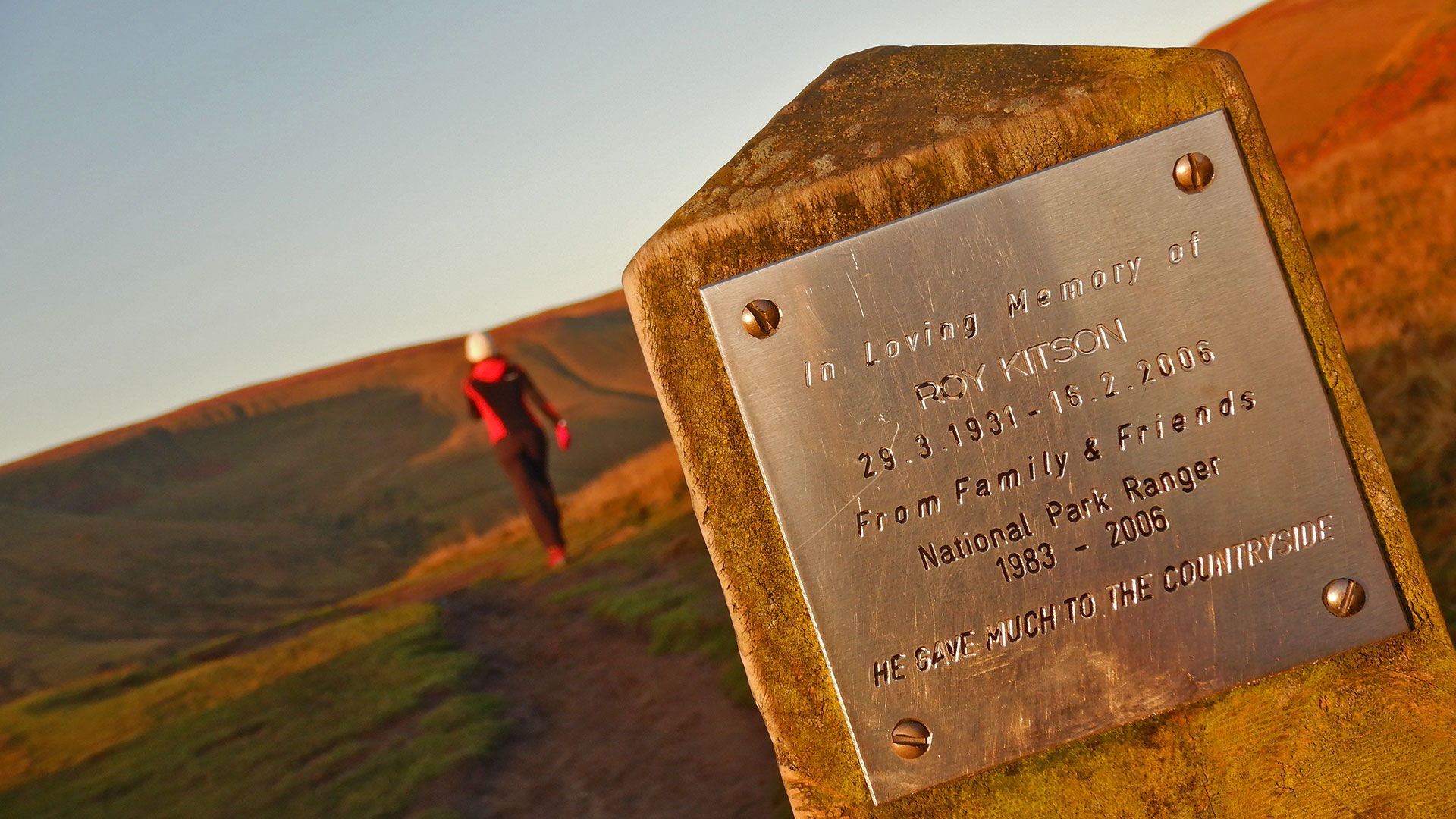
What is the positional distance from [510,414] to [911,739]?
21.4 ft

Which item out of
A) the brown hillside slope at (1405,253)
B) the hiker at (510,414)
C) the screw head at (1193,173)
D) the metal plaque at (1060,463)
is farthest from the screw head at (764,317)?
the hiker at (510,414)

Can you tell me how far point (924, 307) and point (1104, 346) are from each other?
1.19 ft

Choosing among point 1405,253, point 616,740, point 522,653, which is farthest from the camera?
point 522,653

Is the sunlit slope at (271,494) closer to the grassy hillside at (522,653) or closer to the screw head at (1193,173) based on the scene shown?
the grassy hillside at (522,653)

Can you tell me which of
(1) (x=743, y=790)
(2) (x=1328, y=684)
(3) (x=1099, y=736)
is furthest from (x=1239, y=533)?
(1) (x=743, y=790)

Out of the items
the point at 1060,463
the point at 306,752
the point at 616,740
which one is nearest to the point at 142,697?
the point at 306,752

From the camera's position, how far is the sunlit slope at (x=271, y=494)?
18.0 meters

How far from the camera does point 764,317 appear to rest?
187 cm

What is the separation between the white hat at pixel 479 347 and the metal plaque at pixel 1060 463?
240 inches

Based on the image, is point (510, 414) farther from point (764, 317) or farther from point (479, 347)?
point (764, 317)

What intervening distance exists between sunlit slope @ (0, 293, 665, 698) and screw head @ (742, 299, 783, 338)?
12.8 metres

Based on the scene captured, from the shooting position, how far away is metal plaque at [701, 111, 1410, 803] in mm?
1779

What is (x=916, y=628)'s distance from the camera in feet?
6.04

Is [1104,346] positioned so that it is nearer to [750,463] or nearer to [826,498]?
[826,498]
